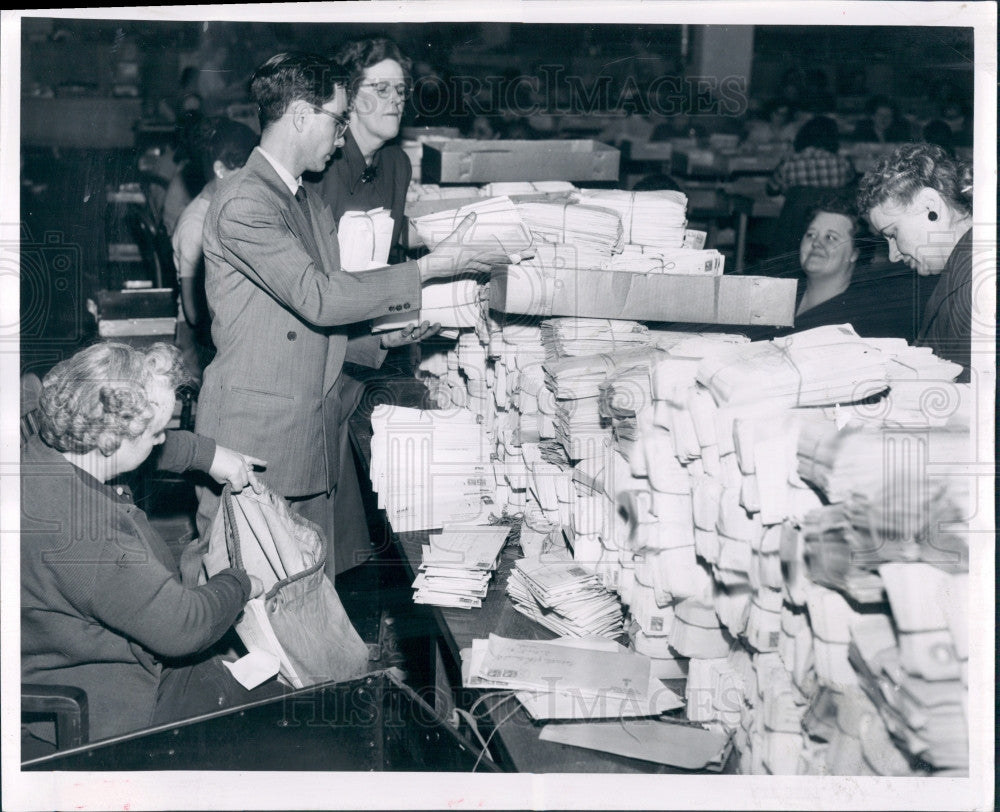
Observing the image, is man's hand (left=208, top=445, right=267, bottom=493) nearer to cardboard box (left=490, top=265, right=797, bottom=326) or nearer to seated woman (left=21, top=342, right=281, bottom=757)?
seated woman (left=21, top=342, right=281, bottom=757)

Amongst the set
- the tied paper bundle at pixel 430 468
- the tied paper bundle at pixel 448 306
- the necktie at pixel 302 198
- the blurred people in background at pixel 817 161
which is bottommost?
the tied paper bundle at pixel 430 468

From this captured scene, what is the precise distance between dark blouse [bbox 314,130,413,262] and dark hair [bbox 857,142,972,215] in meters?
2.00

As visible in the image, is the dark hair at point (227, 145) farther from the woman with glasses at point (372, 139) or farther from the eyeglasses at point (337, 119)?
the eyeglasses at point (337, 119)

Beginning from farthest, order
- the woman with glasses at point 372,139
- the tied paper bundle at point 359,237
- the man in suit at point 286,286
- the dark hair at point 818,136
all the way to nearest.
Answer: the dark hair at point 818,136, the woman with glasses at point 372,139, the tied paper bundle at point 359,237, the man in suit at point 286,286

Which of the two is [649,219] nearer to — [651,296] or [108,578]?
[651,296]

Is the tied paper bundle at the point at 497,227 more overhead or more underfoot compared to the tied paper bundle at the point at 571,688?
more overhead

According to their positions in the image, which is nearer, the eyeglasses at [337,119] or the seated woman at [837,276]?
the eyeglasses at [337,119]

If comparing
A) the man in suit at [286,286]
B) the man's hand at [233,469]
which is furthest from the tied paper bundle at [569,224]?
the man's hand at [233,469]

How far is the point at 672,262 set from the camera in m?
2.91

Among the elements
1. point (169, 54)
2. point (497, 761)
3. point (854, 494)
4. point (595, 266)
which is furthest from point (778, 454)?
point (169, 54)

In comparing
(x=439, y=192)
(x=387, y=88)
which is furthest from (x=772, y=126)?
(x=387, y=88)

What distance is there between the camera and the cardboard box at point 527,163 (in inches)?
169

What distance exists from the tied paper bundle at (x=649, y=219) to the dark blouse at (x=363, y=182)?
1.19 m

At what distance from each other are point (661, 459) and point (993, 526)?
75 cm
